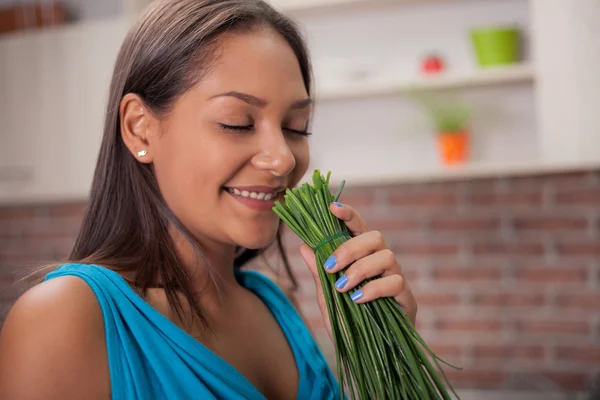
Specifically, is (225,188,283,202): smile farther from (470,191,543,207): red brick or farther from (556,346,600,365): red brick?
(556,346,600,365): red brick

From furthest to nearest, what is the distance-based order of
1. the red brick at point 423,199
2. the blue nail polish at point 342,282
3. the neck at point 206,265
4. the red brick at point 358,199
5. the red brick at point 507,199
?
the red brick at point 358,199
the red brick at point 423,199
the red brick at point 507,199
the neck at point 206,265
the blue nail polish at point 342,282

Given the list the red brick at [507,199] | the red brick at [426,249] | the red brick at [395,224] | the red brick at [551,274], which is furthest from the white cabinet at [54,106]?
the red brick at [551,274]

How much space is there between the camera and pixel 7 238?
4242 mm

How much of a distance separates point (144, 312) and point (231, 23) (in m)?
0.54

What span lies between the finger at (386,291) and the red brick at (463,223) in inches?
89.8

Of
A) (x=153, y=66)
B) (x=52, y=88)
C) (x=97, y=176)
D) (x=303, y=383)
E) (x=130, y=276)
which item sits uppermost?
(x=52, y=88)

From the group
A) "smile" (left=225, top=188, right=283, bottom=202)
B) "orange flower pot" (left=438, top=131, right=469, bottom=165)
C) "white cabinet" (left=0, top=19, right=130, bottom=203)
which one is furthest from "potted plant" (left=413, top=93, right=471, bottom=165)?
"smile" (left=225, top=188, right=283, bottom=202)

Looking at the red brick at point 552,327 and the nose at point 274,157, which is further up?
the nose at point 274,157

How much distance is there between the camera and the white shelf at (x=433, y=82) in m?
3.08

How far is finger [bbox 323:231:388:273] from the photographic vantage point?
3.81 ft

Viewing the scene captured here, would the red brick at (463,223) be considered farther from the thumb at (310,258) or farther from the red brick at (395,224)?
the thumb at (310,258)

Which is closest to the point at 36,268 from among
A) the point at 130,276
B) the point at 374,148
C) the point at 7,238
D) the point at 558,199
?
the point at 130,276

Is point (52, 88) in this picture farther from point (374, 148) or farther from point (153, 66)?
point (153, 66)

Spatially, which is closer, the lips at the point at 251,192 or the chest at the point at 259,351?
the lips at the point at 251,192
